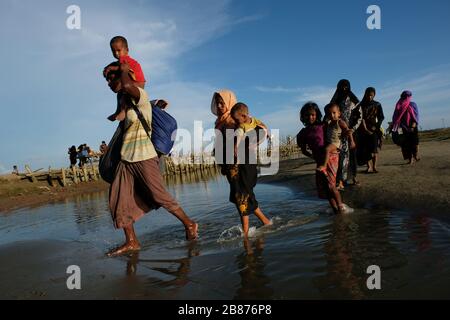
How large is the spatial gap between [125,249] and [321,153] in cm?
290

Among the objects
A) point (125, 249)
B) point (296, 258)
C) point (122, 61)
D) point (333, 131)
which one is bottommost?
point (125, 249)

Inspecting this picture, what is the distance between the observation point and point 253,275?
2.93 m

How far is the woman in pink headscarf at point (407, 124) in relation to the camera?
8648mm

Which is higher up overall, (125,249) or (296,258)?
(296,258)

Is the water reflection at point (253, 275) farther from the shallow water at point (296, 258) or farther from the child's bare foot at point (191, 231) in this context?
the child's bare foot at point (191, 231)

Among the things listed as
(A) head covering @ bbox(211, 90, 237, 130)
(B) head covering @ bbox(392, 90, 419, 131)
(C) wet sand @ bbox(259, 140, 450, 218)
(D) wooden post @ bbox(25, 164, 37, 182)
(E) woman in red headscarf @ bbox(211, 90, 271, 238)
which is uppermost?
(B) head covering @ bbox(392, 90, 419, 131)

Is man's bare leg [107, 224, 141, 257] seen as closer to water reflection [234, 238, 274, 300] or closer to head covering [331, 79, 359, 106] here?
water reflection [234, 238, 274, 300]

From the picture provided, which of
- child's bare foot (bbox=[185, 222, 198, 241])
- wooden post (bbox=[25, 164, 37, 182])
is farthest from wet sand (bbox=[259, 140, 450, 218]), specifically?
wooden post (bbox=[25, 164, 37, 182])

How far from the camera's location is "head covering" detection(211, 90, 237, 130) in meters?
4.61

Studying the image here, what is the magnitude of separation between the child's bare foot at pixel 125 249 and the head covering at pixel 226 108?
1.76 m

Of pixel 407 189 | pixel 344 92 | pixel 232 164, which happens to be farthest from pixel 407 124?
pixel 232 164

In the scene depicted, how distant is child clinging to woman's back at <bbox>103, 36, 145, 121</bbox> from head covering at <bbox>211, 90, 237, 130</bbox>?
0.96 meters

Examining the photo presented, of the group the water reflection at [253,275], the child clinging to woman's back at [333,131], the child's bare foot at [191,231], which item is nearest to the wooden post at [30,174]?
the child's bare foot at [191,231]
